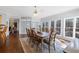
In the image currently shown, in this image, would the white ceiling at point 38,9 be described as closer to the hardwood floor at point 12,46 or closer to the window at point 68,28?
the window at point 68,28

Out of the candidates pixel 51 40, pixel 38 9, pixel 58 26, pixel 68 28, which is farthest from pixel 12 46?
pixel 68 28

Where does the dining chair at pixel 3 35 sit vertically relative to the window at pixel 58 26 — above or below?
below

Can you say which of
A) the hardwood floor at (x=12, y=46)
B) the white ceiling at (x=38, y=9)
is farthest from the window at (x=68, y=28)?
the hardwood floor at (x=12, y=46)

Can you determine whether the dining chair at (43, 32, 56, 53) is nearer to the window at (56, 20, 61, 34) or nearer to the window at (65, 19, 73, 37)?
the window at (56, 20, 61, 34)

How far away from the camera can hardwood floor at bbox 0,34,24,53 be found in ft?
8.45

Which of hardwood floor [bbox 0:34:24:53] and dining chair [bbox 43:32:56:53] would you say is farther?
dining chair [bbox 43:32:56:53]

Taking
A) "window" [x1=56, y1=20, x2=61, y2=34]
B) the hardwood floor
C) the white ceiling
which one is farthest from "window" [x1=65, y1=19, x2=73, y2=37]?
the hardwood floor

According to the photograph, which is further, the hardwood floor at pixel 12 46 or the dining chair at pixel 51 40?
the dining chair at pixel 51 40

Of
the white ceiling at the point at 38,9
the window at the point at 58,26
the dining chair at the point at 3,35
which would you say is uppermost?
the white ceiling at the point at 38,9

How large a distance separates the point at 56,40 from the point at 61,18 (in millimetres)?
548

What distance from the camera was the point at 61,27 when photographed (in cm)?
269

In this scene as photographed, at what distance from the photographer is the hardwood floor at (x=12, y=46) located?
2.58m
